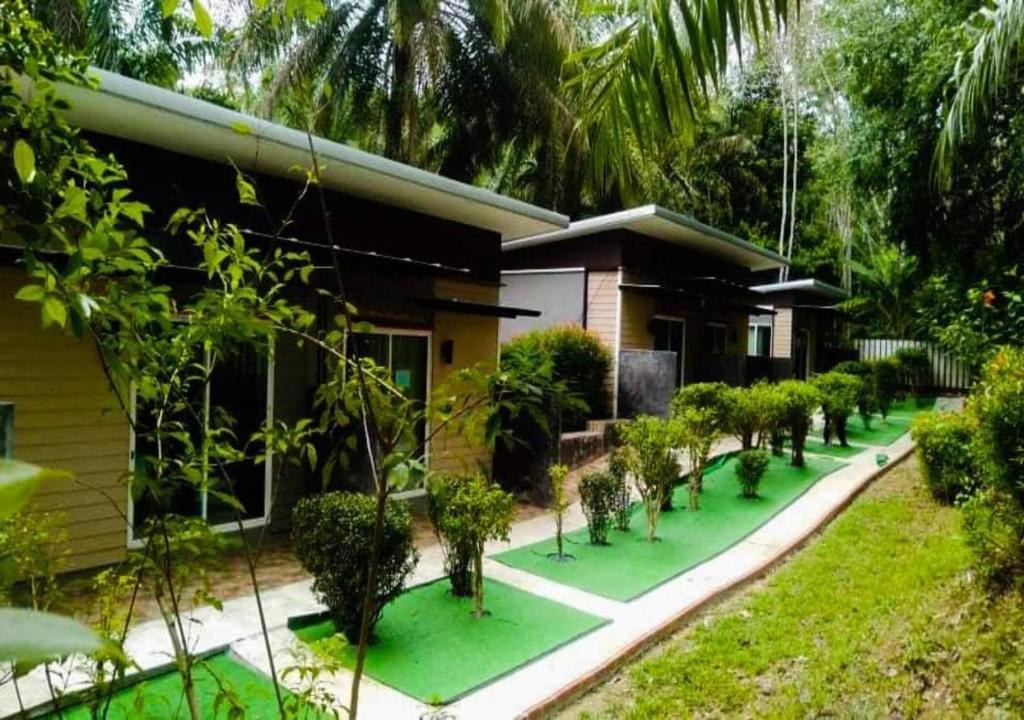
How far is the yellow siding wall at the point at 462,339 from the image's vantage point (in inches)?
352

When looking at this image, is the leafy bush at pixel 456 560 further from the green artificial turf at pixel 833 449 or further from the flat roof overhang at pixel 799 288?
the flat roof overhang at pixel 799 288

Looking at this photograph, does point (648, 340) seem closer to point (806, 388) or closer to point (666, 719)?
point (806, 388)

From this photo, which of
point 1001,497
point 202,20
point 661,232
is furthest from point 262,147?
point 661,232

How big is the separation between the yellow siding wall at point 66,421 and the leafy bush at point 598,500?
4.23m

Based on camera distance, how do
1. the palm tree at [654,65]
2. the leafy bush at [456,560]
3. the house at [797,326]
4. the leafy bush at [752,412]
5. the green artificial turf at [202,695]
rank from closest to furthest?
the palm tree at [654,65] → the green artificial turf at [202,695] → the leafy bush at [456,560] → the leafy bush at [752,412] → the house at [797,326]

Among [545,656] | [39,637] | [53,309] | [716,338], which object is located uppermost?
[716,338]

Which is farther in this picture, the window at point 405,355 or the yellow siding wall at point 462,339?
the yellow siding wall at point 462,339

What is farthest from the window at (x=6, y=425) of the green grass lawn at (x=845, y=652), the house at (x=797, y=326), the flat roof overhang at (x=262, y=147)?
the house at (x=797, y=326)

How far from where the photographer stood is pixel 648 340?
13664mm

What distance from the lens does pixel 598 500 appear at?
23.0 feet

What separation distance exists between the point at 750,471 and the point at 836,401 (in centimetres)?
427

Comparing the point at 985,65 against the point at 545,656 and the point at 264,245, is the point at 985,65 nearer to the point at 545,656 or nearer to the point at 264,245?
the point at 545,656

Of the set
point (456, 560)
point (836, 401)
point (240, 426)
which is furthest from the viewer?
point (836, 401)

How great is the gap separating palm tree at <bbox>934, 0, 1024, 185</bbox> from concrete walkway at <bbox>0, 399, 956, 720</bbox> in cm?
385
